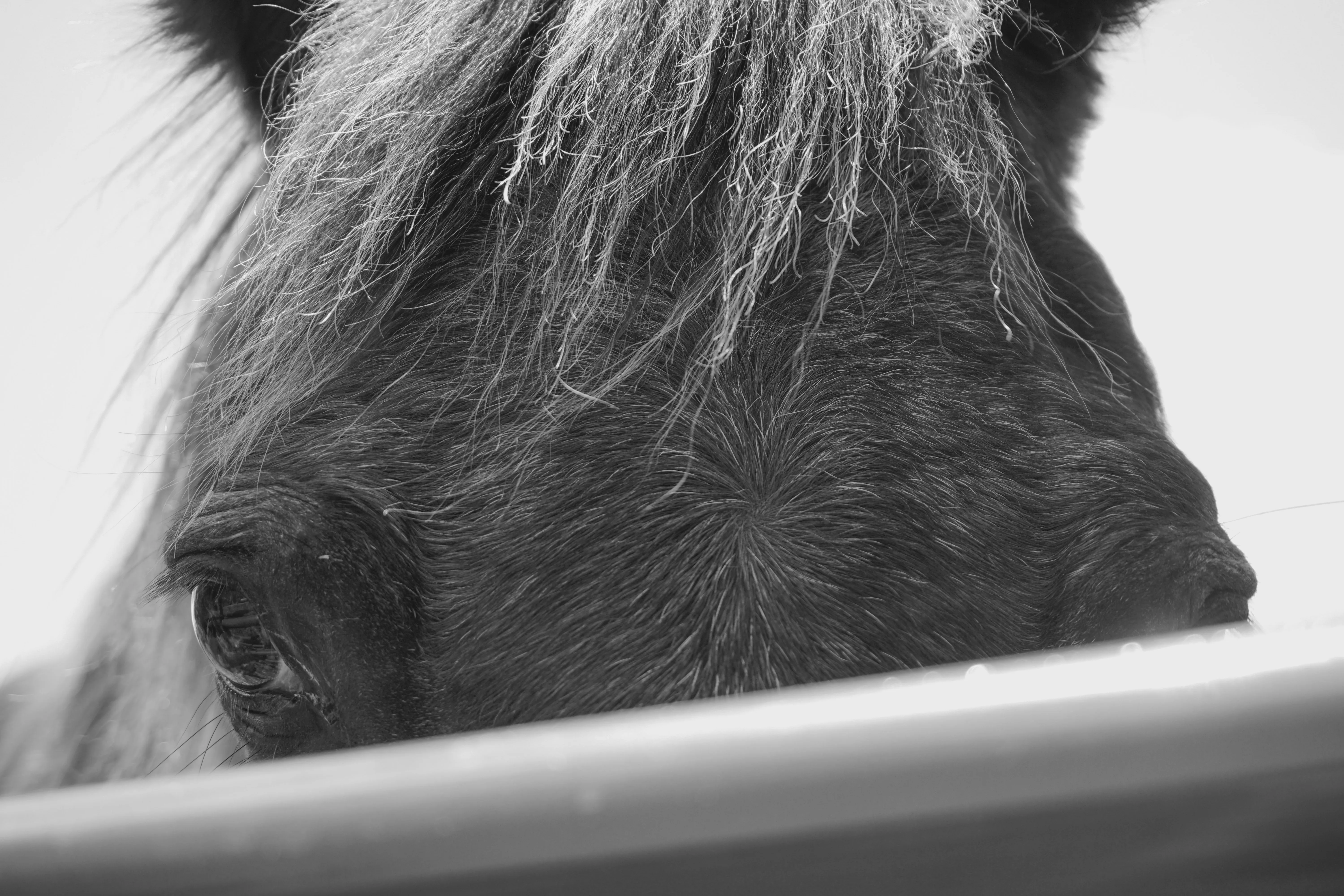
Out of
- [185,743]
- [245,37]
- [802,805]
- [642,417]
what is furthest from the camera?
[245,37]

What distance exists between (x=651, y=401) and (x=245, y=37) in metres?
0.70

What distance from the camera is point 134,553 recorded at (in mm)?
1087

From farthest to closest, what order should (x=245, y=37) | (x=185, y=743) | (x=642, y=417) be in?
1. (x=245, y=37)
2. (x=185, y=743)
3. (x=642, y=417)

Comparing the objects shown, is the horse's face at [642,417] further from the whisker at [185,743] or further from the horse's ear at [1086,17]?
the horse's ear at [1086,17]

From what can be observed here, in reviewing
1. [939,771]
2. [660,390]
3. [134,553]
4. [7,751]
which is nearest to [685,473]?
[660,390]

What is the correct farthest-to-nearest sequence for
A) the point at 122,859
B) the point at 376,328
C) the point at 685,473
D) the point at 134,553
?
the point at 134,553 → the point at 376,328 → the point at 685,473 → the point at 122,859

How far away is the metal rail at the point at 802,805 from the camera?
0.19m

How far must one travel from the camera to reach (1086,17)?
1079 mm

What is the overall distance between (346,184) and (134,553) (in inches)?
21.3

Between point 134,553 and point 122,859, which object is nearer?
point 122,859

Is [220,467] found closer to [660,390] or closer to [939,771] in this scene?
[660,390]

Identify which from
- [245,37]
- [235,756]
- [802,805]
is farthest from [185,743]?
[802,805]

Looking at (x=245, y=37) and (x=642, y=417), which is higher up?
(x=245, y=37)

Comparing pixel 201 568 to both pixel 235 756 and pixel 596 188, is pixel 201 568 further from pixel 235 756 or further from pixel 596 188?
pixel 596 188
